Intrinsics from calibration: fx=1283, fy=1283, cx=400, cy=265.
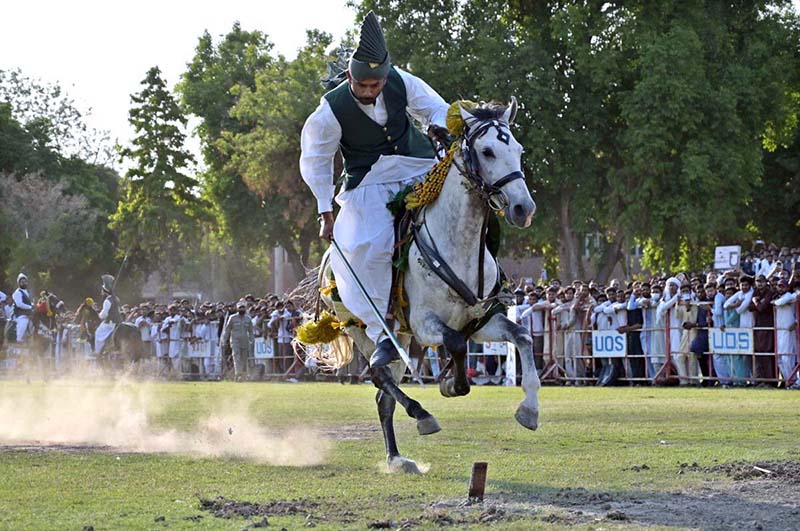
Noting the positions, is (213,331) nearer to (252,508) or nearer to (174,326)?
(174,326)

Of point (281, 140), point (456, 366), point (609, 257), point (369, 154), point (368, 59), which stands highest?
point (281, 140)

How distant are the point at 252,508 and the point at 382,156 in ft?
14.0

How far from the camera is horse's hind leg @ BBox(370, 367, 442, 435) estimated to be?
10.0 m

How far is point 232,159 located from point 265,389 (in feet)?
113

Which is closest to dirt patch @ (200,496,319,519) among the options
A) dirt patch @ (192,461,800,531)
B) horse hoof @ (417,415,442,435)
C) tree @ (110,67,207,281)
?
dirt patch @ (192,461,800,531)

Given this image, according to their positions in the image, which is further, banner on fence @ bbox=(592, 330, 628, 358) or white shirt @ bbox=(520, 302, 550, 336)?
white shirt @ bbox=(520, 302, 550, 336)

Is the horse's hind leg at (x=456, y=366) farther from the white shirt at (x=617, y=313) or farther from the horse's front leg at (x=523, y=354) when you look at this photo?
the white shirt at (x=617, y=313)

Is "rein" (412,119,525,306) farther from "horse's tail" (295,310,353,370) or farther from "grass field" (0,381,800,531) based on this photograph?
"horse's tail" (295,310,353,370)

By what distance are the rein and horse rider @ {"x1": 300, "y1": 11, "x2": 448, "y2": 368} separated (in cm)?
55

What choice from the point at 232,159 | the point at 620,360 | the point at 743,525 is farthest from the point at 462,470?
the point at 232,159

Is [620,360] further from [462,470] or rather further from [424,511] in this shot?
[424,511]

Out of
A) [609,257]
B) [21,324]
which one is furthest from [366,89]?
[609,257]

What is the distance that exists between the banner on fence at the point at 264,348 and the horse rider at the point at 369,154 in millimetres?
27048

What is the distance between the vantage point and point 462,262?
34.8 feet
